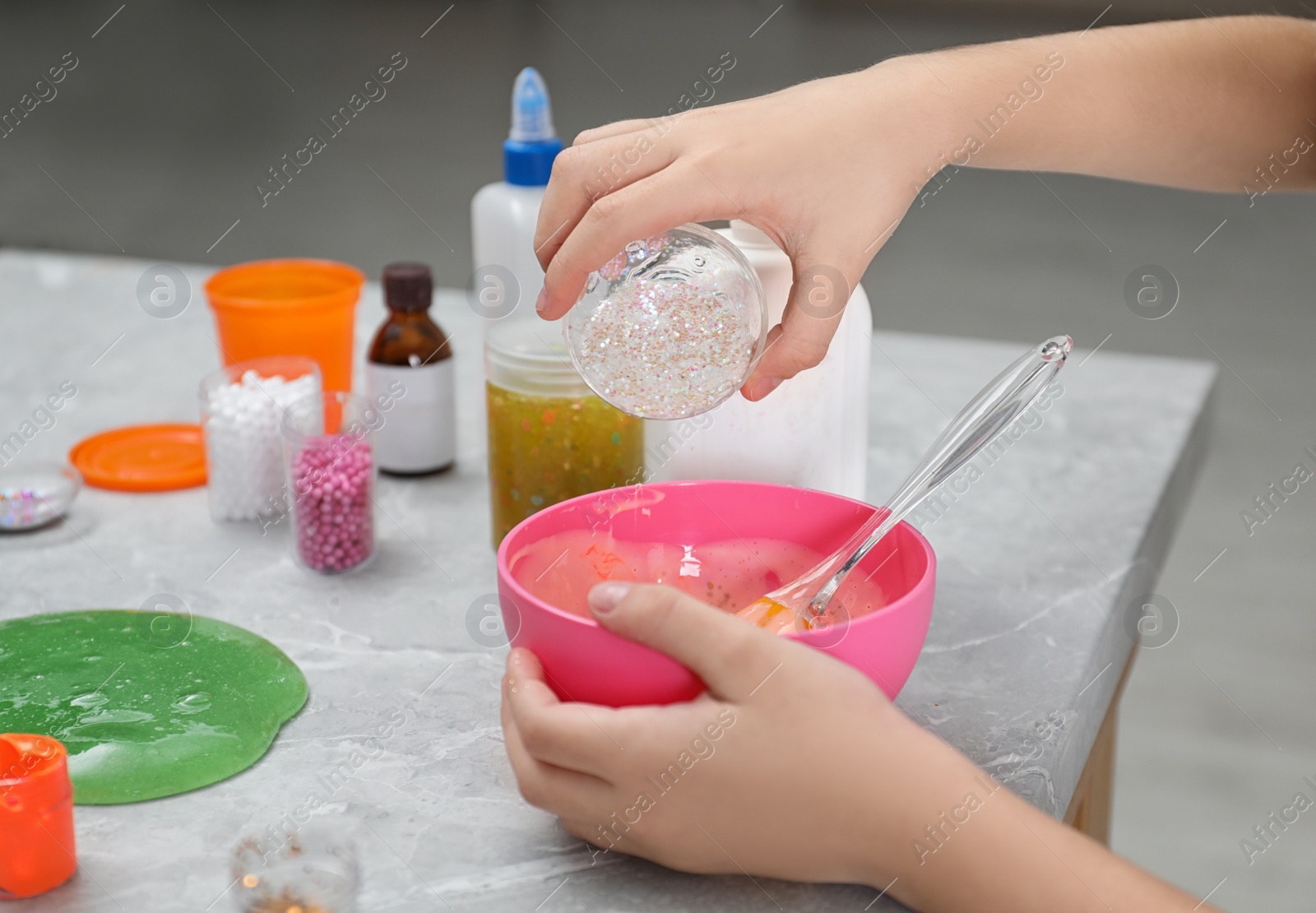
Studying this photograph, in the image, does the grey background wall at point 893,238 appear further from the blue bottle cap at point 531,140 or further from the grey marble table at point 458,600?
the blue bottle cap at point 531,140

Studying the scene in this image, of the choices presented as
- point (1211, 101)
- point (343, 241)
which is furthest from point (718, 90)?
point (1211, 101)

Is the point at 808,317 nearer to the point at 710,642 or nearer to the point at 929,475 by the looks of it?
the point at 929,475

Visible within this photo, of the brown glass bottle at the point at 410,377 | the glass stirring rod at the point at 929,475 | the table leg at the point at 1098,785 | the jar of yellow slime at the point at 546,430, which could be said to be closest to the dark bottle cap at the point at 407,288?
the brown glass bottle at the point at 410,377

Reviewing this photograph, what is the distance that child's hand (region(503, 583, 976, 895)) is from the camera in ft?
1.71

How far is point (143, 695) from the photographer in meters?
0.67

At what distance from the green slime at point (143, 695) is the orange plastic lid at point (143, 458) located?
0.21 m

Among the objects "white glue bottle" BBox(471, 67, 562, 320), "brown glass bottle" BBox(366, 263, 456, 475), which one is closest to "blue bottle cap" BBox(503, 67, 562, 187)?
"white glue bottle" BBox(471, 67, 562, 320)

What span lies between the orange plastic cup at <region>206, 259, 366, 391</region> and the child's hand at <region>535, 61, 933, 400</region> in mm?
386

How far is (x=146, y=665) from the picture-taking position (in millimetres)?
703

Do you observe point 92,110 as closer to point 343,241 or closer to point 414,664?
point 343,241

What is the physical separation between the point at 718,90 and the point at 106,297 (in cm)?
125

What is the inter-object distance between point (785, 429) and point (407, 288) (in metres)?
0.30

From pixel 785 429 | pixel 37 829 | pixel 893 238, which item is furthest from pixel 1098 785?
pixel 893 238

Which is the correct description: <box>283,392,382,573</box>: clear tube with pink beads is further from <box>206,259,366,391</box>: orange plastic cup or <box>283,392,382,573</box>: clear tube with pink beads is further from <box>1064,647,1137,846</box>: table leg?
<box>1064,647,1137,846</box>: table leg
